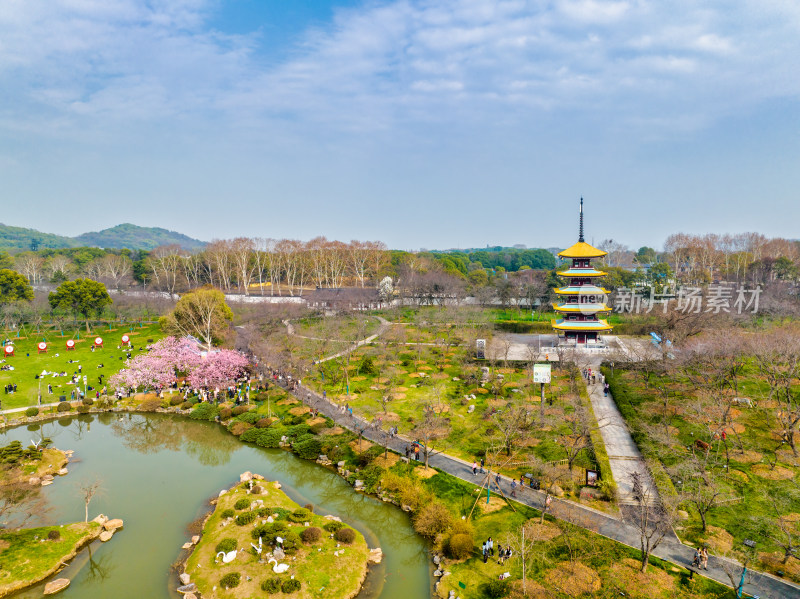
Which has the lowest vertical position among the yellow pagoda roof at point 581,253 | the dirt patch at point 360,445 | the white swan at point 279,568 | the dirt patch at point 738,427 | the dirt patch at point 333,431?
the white swan at point 279,568

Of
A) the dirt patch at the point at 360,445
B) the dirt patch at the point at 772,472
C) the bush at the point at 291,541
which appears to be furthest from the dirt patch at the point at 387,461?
the dirt patch at the point at 772,472

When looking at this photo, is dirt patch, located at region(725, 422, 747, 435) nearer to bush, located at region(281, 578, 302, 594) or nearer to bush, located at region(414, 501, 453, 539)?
bush, located at region(414, 501, 453, 539)

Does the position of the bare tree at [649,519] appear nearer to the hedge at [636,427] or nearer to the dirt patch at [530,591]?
the hedge at [636,427]

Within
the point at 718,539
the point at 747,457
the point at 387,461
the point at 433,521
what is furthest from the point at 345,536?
the point at 747,457

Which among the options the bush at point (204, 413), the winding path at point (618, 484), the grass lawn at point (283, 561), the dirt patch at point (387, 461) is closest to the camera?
the winding path at point (618, 484)

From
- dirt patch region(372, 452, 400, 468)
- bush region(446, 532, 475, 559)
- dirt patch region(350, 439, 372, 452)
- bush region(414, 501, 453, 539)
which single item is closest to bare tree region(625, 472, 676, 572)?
bush region(446, 532, 475, 559)
